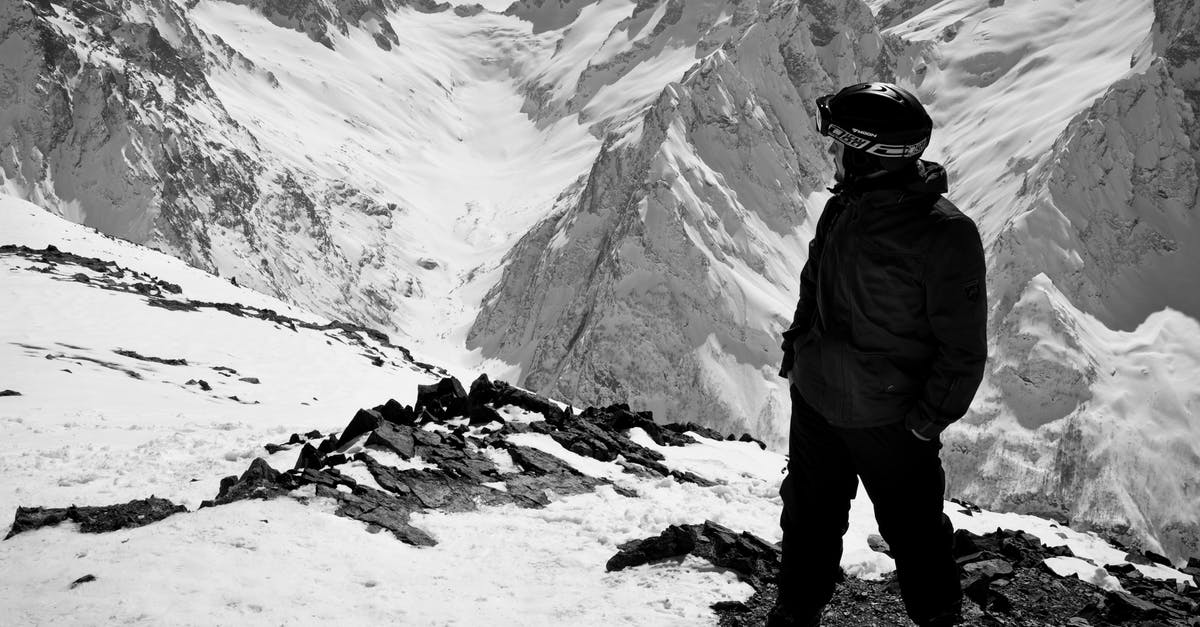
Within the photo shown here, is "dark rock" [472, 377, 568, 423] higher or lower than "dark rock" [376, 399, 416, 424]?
lower

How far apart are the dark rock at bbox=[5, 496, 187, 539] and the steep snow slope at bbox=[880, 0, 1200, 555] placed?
11500 centimetres

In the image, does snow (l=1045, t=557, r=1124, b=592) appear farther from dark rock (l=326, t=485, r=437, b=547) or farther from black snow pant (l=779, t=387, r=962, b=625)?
dark rock (l=326, t=485, r=437, b=547)

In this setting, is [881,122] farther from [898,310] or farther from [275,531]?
[275,531]

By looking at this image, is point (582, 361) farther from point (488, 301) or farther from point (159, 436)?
point (159, 436)

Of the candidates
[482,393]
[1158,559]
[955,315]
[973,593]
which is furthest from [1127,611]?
[482,393]

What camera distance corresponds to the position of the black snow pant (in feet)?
17.4

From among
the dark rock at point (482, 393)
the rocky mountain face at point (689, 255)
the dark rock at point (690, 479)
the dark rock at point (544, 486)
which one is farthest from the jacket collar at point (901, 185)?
the rocky mountain face at point (689, 255)

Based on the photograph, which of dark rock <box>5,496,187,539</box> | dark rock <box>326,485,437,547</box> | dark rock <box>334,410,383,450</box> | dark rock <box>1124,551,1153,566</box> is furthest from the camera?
dark rock <box>1124,551,1153,566</box>

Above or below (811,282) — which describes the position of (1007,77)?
below

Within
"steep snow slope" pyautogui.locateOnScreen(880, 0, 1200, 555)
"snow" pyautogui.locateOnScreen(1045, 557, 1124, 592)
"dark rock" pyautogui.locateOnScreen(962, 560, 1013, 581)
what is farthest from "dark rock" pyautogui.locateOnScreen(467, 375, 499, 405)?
"steep snow slope" pyautogui.locateOnScreen(880, 0, 1200, 555)

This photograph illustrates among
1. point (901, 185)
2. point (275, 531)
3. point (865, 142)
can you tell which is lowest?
point (275, 531)

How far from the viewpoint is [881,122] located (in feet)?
17.3

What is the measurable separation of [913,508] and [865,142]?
7.52 feet

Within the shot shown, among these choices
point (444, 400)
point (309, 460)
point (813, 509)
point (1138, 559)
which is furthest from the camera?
point (444, 400)
